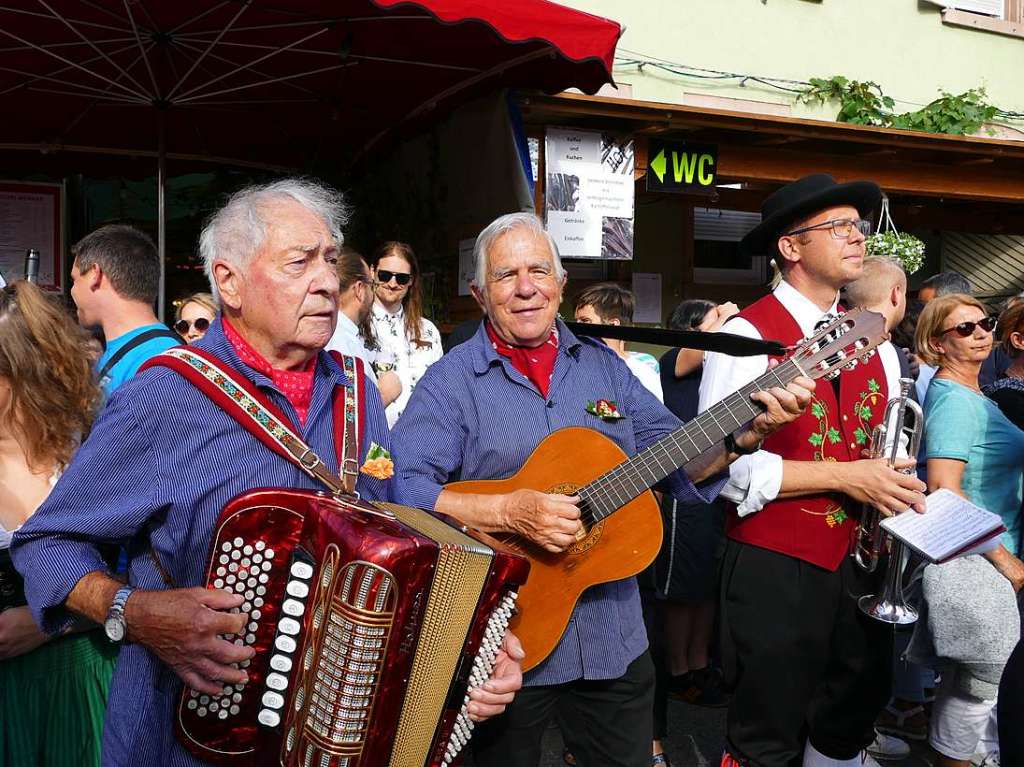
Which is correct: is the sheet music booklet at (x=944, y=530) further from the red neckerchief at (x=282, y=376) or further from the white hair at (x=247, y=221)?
the white hair at (x=247, y=221)

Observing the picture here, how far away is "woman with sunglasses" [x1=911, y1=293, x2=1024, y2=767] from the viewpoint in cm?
343

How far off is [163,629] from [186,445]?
1.22 ft

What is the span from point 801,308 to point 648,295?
560 centimetres

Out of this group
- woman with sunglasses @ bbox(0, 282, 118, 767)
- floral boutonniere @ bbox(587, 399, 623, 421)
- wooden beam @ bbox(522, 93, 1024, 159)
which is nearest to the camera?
woman with sunglasses @ bbox(0, 282, 118, 767)

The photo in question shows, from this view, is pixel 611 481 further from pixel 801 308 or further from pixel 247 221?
pixel 247 221

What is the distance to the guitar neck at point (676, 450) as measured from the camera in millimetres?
2559

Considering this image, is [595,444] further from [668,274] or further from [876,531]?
[668,274]

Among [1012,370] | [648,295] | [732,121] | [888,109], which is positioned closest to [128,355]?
[1012,370]

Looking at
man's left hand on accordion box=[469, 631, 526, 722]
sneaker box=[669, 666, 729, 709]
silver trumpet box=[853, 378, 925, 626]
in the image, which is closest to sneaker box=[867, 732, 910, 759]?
sneaker box=[669, 666, 729, 709]

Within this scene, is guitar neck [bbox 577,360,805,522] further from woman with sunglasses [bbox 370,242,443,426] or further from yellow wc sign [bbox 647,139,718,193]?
yellow wc sign [bbox 647,139,718,193]

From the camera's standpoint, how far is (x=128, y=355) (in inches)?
118

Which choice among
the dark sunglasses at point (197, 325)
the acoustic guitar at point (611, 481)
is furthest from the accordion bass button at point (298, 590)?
the dark sunglasses at point (197, 325)

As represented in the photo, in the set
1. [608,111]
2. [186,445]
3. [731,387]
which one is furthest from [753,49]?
[186,445]

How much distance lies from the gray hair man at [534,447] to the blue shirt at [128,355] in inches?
39.1
